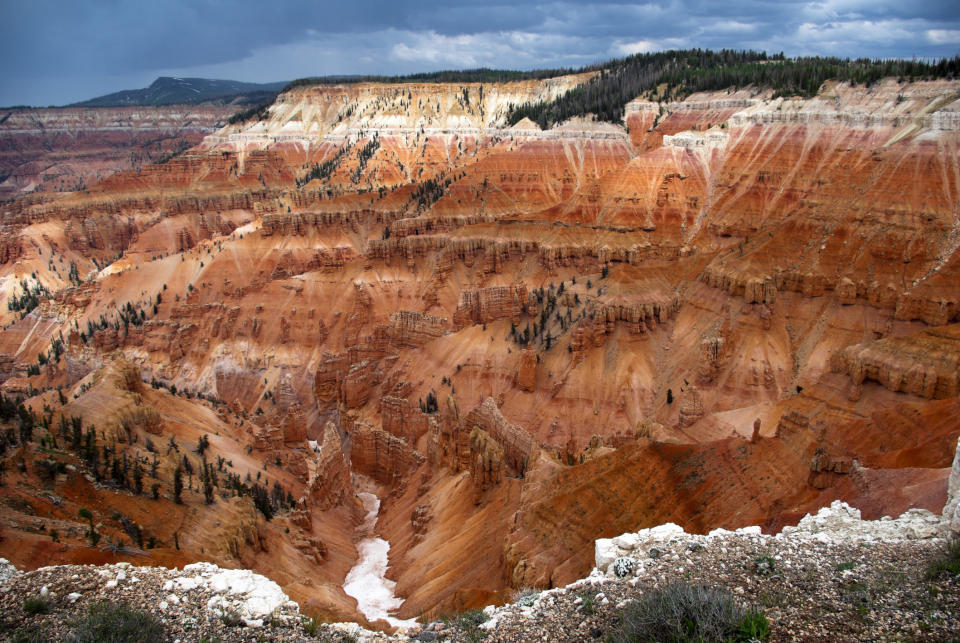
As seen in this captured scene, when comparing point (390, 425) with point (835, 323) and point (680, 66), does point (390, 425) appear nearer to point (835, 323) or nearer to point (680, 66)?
point (835, 323)

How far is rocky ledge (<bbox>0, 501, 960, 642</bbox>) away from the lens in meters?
12.9

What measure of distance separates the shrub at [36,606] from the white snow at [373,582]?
15682 millimetres

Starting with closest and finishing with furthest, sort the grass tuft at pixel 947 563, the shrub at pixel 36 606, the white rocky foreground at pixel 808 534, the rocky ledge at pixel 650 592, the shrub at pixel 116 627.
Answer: the rocky ledge at pixel 650 592, the grass tuft at pixel 947 563, the shrub at pixel 116 627, the shrub at pixel 36 606, the white rocky foreground at pixel 808 534

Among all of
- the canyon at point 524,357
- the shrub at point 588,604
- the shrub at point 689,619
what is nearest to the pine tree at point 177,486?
the canyon at point 524,357

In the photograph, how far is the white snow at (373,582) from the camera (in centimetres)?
3241

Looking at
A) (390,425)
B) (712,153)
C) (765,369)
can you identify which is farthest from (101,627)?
(712,153)

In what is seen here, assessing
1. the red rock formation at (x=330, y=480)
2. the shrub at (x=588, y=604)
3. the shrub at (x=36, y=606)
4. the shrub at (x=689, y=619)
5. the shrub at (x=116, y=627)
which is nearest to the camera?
the shrub at (x=689, y=619)

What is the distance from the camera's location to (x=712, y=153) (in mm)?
91688

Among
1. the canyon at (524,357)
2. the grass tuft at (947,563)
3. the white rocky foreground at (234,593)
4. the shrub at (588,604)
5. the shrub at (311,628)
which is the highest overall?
the grass tuft at (947,563)

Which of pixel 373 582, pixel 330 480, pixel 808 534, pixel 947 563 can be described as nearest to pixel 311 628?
pixel 808 534

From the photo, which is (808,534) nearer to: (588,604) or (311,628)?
(588,604)

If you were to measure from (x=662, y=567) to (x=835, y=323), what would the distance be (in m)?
50.9

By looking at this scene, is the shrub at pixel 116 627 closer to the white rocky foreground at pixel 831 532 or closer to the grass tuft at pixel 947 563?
the white rocky foreground at pixel 831 532

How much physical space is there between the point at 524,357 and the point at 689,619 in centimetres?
4744
